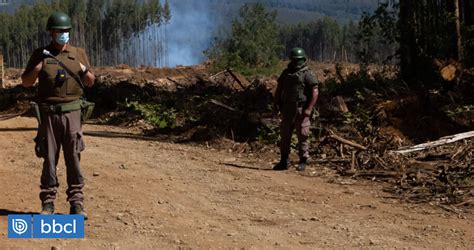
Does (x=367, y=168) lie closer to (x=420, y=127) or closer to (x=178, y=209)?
(x=420, y=127)

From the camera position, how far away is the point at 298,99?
8.94 metres

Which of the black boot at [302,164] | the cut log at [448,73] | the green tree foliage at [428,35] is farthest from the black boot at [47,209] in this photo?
the green tree foliage at [428,35]

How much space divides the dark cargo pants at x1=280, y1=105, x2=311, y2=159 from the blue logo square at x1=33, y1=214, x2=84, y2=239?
4214mm

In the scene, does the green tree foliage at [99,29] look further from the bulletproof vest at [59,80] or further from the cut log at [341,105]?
the bulletproof vest at [59,80]

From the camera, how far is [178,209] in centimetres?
639

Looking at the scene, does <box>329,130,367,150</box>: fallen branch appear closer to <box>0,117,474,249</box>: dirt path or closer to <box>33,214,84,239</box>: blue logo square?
<box>0,117,474,249</box>: dirt path

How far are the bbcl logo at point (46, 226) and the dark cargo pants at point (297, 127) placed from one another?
4214mm

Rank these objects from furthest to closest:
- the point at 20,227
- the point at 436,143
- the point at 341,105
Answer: the point at 341,105 < the point at 436,143 < the point at 20,227

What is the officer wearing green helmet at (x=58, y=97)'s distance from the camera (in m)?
5.37

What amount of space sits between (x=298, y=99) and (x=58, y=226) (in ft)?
14.7

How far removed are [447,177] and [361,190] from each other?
1.06m

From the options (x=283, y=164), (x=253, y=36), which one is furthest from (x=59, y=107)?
(x=253, y=36)

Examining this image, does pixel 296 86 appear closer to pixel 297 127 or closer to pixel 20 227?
pixel 297 127

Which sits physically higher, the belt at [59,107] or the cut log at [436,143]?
the belt at [59,107]
